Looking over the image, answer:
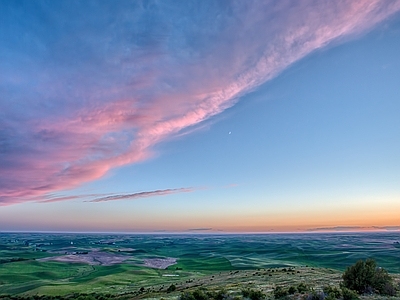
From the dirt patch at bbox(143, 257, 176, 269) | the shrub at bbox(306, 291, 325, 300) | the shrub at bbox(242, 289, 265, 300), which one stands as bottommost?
the dirt patch at bbox(143, 257, 176, 269)

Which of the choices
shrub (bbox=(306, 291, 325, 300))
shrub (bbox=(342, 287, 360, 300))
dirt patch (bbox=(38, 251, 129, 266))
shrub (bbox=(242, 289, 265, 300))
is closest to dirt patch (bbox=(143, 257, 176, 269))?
dirt patch (bbox=(38, 251, 129, 266))

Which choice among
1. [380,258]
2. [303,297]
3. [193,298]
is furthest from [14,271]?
[380,258]

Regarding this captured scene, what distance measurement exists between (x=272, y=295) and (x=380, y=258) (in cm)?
12678

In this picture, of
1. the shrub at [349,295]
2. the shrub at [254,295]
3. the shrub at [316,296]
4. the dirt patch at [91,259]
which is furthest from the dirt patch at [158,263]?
the shrub at [349,295]

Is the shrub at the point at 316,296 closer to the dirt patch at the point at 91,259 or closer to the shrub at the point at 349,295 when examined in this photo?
the shrub at the point at 349,295

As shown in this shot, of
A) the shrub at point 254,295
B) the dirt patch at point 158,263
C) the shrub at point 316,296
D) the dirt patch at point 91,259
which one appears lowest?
the dirt patch at point 158,263

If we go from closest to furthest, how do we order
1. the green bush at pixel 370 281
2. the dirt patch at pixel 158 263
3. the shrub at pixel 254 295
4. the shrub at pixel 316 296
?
1. the shrub at pixel 316 296
2. the shrub at pixel 254 295
3. the green bush at pixel 370 281
4. the dirt patch at pixel 158 263

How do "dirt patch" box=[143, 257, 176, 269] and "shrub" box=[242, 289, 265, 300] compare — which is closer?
"shrub" box=[242, 289, 265, 300]

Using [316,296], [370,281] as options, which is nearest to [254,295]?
[316,296]

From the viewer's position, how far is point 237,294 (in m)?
29.2

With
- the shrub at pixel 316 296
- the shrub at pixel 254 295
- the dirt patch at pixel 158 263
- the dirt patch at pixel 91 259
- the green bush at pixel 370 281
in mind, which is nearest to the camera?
the shrub at pixel 316 296

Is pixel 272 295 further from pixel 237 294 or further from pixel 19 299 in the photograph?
pixel 19 299

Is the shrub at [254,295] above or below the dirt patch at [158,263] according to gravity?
above

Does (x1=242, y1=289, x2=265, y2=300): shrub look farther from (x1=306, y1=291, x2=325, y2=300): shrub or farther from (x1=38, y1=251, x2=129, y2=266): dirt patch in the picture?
(x1=38, y1=251, x2=129, y2=266): dirt patch
